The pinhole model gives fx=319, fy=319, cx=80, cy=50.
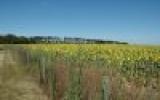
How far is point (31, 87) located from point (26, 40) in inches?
4055

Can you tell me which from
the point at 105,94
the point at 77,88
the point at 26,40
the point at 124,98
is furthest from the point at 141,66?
the point at 26,40

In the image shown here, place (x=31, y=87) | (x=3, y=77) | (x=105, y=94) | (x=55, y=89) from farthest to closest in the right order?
(x=3, y=77) < (x=31, y=87) < (x=55, y=89) < (x=105, y=94)

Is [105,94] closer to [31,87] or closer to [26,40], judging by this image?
[31,87]

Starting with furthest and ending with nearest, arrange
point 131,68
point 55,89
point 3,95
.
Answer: point 131,68
point 3,95
point 55,89

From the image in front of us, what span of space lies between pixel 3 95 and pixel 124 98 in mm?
6111

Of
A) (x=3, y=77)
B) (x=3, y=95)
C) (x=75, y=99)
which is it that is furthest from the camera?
(x=3, y=77)

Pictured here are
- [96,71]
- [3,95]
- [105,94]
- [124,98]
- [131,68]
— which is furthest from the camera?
[131,68]

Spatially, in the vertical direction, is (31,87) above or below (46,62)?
below

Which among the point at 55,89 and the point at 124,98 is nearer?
the point at 124,98

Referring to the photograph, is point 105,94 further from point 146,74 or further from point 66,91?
point 146,74

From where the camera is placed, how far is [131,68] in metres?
15.0

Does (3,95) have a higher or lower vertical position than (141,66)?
lower

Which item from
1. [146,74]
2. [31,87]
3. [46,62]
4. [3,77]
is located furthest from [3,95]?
[146,74]

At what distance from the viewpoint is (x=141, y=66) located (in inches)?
549
